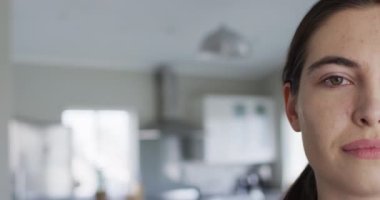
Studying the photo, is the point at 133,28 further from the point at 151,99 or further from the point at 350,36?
the point at 350,36

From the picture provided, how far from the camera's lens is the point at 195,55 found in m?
6.00

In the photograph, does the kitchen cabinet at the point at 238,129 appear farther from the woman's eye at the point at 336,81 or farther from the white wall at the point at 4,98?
the woman's eye at the point at 336,81

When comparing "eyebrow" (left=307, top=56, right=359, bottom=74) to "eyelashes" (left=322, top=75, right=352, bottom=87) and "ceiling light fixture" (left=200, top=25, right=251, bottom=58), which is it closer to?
"eyelashes" (left=322, top=75, right=352, bottom=87)

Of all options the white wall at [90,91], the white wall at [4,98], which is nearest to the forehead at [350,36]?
the white wall at [4,98]

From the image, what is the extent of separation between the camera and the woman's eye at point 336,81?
63cm

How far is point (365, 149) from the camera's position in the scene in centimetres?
58

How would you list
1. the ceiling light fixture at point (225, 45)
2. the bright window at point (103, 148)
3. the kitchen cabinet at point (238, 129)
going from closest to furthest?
the ceiling light fixture at point (225, 45) < the bright window at point (103, 148) < the kitchen cabinet at point (238, 129)

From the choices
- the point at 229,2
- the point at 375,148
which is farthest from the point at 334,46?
the point at 229,2

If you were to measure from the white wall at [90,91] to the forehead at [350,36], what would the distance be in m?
4.89

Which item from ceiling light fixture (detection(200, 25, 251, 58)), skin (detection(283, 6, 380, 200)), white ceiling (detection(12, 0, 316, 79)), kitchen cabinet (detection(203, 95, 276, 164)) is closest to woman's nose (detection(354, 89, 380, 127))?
skin (detection(283, 6, 380, 200))

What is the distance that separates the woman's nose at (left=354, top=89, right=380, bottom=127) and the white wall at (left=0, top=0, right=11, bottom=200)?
1.36 meters

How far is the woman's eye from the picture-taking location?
0.63 metres

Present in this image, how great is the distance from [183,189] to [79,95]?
1.78 m

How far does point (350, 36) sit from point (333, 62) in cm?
5
